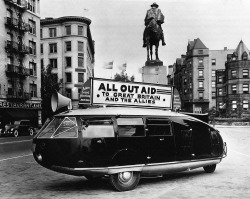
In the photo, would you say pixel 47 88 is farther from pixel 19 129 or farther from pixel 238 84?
pixel 238 84

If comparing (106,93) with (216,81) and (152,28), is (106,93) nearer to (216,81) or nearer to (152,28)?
(152,28)

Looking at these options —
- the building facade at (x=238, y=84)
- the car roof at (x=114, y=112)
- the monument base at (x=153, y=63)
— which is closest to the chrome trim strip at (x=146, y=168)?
the car roof at (x=114, y=112)

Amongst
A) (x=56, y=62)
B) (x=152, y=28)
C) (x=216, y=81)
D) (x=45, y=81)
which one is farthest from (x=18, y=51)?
(x=216, y=81)

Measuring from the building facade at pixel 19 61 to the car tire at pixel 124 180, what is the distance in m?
32.8

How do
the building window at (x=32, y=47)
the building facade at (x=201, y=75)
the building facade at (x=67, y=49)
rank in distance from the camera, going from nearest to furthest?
the building window at (x=32, y=47)
the building facade at (x=67, y=49)
the building facade at (x=201, y=75)

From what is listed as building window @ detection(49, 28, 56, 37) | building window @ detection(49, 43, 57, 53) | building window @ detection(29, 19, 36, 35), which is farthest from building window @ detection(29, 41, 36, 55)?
building window @ detection(49, 28, 56, 37)

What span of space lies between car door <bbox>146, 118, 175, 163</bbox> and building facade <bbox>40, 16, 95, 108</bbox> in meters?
50.4

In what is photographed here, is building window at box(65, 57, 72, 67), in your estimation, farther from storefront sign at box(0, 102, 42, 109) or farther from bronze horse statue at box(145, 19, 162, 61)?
bronze horse statue at box(145, 19, 162, 61)

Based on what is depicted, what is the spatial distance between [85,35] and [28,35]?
17.1 m

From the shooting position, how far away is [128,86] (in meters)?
9.13

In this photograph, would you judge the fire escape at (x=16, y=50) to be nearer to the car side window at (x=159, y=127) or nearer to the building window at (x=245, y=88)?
Result: the car side window at (x=159, y=127)

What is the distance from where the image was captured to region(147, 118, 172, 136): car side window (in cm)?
841

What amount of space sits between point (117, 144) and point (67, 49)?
179ft

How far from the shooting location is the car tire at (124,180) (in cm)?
765
